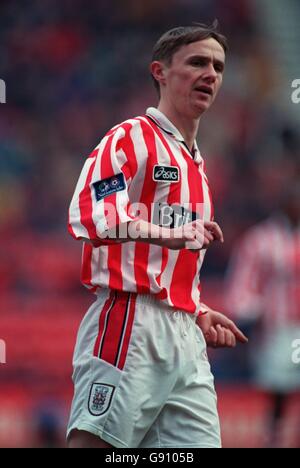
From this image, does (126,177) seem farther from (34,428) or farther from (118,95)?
(118,95)

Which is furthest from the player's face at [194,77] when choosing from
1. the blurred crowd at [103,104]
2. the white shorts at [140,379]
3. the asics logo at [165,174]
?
the blurred crowd at [103,104]

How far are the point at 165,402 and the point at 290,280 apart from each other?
14.5 ft

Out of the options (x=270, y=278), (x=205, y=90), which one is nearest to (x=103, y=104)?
(x=270, y=278)

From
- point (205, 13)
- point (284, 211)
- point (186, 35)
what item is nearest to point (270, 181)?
point (284, 211)

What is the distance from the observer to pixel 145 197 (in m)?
2.98

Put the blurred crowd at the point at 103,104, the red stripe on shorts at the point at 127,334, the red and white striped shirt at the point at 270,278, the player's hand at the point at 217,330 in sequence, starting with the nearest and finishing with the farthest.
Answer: the red stripe on shorts at the point at 127,334
the player's hand at the point at 217,330
the red and white striped shirt at the point at 270,278
the blurred crowd at the point at 103,104

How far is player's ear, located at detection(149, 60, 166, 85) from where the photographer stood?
321 centimetres

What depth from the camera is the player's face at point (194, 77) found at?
312 cm

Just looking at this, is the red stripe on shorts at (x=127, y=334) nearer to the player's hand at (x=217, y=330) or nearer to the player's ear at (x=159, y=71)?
the player's hand at (x=217, y=330)

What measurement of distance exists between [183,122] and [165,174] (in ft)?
0.87

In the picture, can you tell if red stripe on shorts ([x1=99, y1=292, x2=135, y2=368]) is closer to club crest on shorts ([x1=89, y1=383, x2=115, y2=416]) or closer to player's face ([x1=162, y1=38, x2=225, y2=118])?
club crest on shorts ([x1=89, y1=383, x2=115, y2=416])

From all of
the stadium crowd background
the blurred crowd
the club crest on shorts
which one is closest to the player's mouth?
the club crest on shorts

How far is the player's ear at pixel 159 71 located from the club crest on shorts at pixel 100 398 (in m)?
0.98

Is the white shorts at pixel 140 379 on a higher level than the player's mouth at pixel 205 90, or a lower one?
lower
